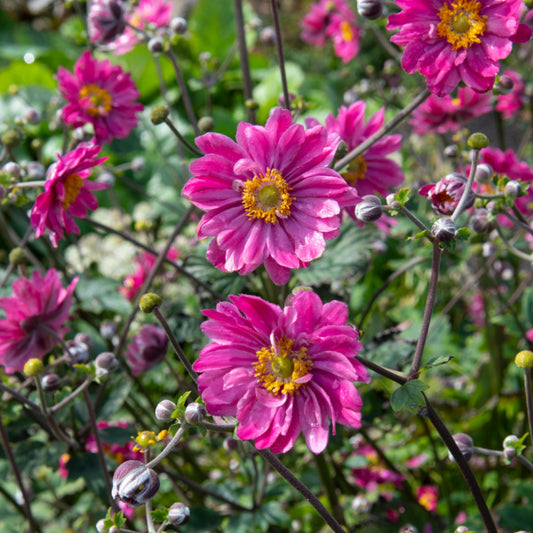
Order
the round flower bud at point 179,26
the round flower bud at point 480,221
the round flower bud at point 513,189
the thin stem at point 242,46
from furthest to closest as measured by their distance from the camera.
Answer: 1. the round flower bud at point 179,26
2. the thin stem at point 242,46
3. the round flower bud at point 480,221
4. the round flower bud at point 513,189

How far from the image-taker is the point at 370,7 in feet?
4.02

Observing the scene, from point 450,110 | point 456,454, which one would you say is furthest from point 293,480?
point 450,110

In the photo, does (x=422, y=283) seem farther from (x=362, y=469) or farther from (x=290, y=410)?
(x=290, y=410)

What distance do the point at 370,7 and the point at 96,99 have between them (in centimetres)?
74

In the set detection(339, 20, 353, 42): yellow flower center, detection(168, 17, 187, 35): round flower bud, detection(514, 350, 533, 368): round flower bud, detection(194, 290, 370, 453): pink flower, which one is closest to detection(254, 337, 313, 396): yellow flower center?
detection(194, 290, 370, 453): pink flower

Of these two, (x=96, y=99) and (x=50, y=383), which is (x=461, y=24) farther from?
(x=50, y=383)

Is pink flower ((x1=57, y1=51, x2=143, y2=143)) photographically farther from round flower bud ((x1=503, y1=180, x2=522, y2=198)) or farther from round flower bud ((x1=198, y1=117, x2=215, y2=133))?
round flower bud ((x1=503, y1=180, x2=522, y2=198))

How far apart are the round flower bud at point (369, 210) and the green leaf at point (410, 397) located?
29 centimetres

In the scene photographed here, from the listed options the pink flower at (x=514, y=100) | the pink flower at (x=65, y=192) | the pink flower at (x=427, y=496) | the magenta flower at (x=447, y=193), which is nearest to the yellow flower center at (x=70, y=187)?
the pink flower at (x=65, y=192)

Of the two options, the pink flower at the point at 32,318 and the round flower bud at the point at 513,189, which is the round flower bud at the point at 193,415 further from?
the round flower bud at the point at 513,189

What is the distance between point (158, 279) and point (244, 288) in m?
0.88

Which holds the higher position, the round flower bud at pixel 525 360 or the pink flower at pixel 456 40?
the pink flower at pixel 456 40

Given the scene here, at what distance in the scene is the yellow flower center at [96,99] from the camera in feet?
5.07

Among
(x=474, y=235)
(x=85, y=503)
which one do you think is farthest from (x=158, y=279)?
(x=474, y=235)
